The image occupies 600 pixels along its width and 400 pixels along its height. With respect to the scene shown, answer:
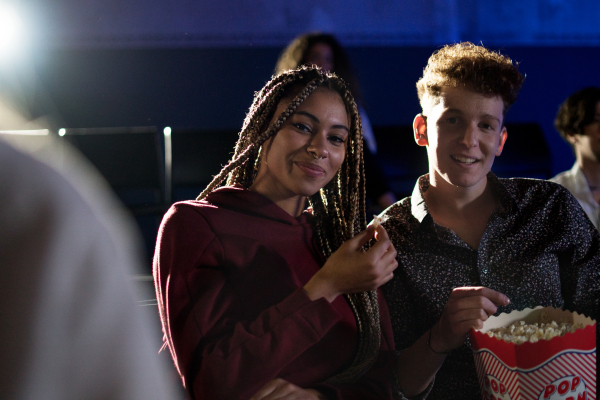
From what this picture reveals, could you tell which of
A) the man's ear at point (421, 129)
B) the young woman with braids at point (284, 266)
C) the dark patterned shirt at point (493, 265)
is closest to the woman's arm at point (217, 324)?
the young woman with braids at point (284, 266)

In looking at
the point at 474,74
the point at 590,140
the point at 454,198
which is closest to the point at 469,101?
the point at 474,74

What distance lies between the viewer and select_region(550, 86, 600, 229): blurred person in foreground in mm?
1343

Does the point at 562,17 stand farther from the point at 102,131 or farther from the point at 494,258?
the point at 102,131

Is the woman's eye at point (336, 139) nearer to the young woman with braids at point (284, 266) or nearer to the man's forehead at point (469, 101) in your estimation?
the young woman with braids at point (284, 266)

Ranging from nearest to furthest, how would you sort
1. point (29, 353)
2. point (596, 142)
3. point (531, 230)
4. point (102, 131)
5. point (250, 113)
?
point (29, 353) → point (250, 113) → point (531, 230) → point (102, 131) → point (596, 142)

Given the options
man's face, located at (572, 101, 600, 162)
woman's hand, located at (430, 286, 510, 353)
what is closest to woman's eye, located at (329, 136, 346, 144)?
woman's hand, located at (430, 286, 510, 353)

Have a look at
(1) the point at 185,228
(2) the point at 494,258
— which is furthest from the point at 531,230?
(1) the point at 185,228

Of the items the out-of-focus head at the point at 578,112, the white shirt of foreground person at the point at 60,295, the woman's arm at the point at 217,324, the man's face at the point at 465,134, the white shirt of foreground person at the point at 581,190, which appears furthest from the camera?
the out-of-focus head at the point at 578,112

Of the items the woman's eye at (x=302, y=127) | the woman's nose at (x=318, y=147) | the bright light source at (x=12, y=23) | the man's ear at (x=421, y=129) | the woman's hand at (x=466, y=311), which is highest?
the bright light source at (x=12, y=23)

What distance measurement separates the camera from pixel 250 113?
721mm

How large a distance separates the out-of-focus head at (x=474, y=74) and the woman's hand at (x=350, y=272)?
1.07 feet

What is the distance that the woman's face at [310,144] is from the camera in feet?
2.18

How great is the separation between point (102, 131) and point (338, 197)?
28.2 inches

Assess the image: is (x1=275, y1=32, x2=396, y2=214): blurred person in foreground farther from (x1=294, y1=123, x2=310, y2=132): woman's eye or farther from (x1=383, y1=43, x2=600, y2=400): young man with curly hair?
(x1=294, y1=123, x2=310, y2=132): woman's eye
